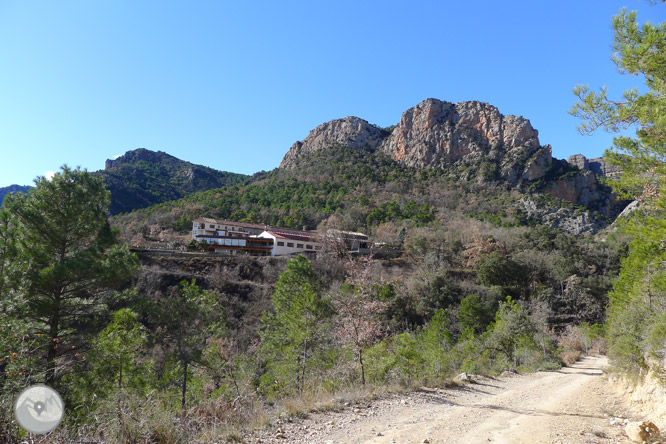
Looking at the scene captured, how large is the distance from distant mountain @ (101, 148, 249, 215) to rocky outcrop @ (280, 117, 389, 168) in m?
25.6

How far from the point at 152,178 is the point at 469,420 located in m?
114

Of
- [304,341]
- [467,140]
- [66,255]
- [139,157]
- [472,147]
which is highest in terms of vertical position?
[139,157]

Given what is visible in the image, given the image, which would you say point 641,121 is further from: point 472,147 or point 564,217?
point 472,147

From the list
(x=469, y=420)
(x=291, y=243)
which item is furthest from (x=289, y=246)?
(x=469, y=420)

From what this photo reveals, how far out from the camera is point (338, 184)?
82.7m

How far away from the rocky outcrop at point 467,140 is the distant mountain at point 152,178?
198 feet

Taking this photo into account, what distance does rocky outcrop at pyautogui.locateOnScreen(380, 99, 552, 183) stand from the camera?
7862 centimetres

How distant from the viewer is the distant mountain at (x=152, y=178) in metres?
85.0

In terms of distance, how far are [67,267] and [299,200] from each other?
6745 cm

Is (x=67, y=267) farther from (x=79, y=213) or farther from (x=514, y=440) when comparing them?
(x=514, y=440)

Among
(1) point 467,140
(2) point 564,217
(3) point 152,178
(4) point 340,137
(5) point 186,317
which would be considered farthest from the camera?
(4) point 340,137

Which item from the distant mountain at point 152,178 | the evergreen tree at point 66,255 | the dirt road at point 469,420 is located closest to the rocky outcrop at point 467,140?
the distant mountain at point 152,178

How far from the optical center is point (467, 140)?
294 ft

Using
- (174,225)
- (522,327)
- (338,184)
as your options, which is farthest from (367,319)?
(338,184)
